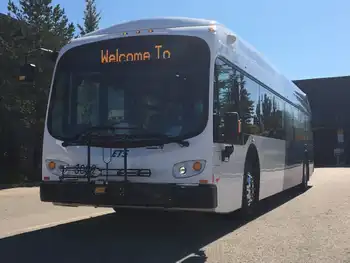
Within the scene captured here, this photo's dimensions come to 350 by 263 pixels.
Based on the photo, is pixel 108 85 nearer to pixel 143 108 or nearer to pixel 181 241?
pixel 143 108

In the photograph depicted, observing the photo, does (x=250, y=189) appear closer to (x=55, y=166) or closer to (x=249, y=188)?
(x=249, y=188)

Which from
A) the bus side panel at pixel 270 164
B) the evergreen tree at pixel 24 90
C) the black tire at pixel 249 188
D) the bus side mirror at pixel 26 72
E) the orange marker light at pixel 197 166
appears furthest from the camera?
the evergreen tree at pixel 24 90

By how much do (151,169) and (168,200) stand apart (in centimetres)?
54

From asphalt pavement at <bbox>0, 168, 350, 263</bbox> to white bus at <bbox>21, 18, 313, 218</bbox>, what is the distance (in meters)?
0.61

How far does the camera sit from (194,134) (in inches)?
287

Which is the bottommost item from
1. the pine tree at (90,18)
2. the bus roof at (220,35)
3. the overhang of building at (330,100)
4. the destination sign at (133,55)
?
the destination sign at (133,55)

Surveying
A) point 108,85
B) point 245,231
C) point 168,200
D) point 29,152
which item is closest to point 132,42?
point 108,85

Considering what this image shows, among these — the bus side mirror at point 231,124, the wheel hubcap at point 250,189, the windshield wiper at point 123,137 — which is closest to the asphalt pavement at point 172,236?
the wheel hubcap at point 250,189

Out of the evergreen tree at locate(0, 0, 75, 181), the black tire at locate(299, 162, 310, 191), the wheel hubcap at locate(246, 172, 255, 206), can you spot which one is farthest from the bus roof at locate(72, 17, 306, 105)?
the evergreen tree at locate(0, 0, 75, 181)

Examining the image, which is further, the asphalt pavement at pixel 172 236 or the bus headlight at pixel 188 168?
the bus headlight at pixel 188 168

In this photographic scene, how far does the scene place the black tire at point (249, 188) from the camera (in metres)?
9.36

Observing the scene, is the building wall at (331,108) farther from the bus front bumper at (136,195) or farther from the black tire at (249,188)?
the bus front bumper at (136,195)

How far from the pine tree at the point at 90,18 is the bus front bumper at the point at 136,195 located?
30.2 m

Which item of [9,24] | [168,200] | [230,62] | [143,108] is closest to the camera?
[168,200]
